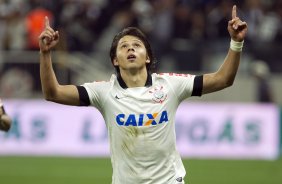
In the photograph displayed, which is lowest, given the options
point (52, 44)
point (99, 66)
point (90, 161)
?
point (90, 161)

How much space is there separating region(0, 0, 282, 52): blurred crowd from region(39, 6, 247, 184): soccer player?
1321 cm

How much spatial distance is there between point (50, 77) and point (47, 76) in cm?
2

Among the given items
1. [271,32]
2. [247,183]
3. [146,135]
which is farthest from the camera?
[271,32]

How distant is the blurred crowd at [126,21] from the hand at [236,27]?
44.4ft

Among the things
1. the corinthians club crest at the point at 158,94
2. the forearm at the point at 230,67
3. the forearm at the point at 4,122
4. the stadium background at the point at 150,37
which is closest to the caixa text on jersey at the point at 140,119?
the corinthians club crest at the point at 158,94

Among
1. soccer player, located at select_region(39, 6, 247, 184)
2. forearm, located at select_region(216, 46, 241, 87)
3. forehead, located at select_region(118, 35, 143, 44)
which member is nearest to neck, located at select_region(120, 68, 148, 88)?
soccer player, located at select_region(39, 6, 247, 184)

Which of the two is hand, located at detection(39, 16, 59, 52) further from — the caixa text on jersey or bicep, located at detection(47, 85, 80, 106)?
the caixa text on jersey

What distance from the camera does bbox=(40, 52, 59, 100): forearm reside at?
6.58 metres

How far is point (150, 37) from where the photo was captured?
20.5 metres

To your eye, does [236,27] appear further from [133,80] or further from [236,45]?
[133,80]

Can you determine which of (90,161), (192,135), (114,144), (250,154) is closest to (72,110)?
(90,161)

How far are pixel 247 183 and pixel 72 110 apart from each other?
4729mm

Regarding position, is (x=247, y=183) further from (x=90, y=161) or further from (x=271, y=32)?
(x=271, y=32)

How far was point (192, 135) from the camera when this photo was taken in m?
17.5
